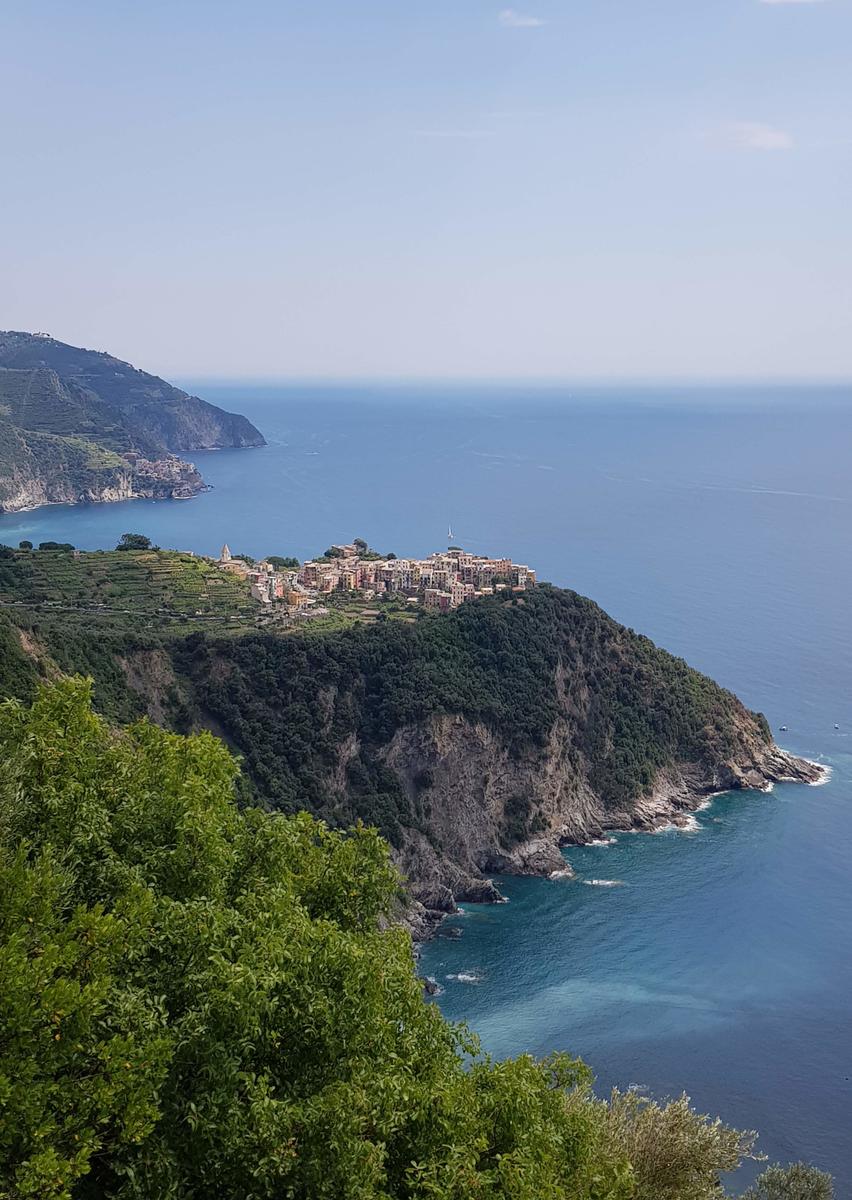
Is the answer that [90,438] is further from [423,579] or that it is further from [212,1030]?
[212,1030]

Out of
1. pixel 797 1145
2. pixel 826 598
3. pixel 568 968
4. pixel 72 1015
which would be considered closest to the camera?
pixel 72 1015

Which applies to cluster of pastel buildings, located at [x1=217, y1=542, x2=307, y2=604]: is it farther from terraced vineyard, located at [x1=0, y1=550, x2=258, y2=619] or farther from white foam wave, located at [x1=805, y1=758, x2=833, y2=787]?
white foam wave, located at [x1=805, y1=758, x2=833, y2=787]

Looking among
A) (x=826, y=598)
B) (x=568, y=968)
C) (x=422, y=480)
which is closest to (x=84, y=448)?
(x=422, y=480)

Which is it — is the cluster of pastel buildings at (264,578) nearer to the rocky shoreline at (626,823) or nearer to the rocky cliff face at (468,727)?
the rocky cliff face at (468,727)

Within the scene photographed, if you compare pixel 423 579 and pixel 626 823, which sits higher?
pixel 423 579

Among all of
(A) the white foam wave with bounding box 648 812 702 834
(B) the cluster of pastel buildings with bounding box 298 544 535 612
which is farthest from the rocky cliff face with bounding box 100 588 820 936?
(B) the cluster of pastel buildings with bounding box 298 544 535 612

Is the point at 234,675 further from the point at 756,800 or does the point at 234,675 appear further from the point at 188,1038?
the point at 188,1038

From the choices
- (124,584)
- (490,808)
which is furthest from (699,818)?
(124,584)
